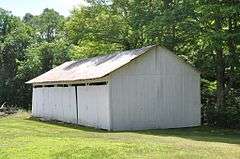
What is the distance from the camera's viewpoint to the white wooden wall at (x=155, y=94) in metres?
29.5

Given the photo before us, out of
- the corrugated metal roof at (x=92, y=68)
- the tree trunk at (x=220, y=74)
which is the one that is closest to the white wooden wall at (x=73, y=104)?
the corrugated metal roof at (x=92, y=68)

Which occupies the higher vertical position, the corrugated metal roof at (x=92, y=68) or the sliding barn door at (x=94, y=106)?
the corrugated metal roof at (x=92, y=68)

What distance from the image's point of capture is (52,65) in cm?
5400

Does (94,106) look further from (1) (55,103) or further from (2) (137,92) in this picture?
(1) (55,103)

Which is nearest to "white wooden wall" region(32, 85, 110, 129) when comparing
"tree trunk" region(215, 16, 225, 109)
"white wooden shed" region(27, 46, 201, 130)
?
"white wooden shed" region(27, 46, 201, 130)

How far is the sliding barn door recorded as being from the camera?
29438 millimetres

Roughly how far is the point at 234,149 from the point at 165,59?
1226 centimetres

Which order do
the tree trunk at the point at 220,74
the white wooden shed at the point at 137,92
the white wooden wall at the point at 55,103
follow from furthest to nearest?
1. the white wooden wall at the point at 55,103
2. the tree trunk at the point at 220,74
3. the white wooden shed at the point at 137,92

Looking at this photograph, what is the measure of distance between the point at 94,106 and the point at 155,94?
348cm

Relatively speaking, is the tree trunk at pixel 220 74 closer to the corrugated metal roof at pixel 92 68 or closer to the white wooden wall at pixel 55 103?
the corrugated metal roof at pixel 92 68

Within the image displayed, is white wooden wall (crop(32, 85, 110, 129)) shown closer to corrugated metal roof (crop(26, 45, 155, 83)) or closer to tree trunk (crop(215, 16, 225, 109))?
corrugated metal roof (crop(26, 45, 155, 83))

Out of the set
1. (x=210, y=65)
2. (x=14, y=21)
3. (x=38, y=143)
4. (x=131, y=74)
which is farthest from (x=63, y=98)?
(x=14, y=21)

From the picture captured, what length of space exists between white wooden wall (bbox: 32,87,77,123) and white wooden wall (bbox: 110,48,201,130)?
196 inches

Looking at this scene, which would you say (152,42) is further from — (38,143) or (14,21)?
(14,21)
